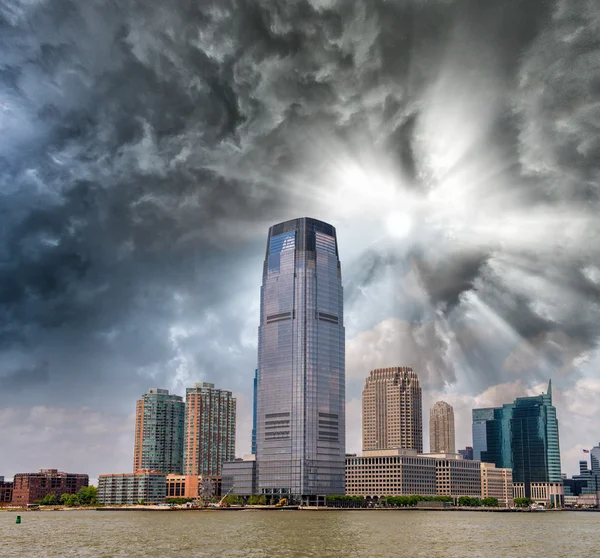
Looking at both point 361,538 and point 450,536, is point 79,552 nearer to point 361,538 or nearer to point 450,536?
point 361,538

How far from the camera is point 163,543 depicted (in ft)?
431

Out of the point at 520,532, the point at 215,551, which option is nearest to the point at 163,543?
the point at 215,551

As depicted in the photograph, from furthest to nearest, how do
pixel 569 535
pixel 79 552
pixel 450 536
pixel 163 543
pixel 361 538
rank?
pixel 569 535 < pixel 450 536 < pixel 361 538 < pixel 163 543 < pixel 79 552

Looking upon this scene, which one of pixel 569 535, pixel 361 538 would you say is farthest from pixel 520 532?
pixel 361 538

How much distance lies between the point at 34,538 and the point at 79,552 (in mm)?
38574

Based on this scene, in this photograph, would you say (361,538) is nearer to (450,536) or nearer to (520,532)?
(450,536)

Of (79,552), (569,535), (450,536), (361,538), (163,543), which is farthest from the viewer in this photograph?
(569,535)

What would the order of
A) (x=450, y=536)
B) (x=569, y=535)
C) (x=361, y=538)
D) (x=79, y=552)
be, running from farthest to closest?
1. (x=569, y=535)
2. (x=450, y=536)
3. (x=361, y=538)
4. (x=79, y=552)

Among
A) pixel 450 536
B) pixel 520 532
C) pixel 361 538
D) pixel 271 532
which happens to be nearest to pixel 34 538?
pixel 271 532

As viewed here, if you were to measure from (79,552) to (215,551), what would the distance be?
781 inches

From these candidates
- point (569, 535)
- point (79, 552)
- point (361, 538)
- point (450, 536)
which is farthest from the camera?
point (569, 535)

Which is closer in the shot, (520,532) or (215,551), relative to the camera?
(215,551)

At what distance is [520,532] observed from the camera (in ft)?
590

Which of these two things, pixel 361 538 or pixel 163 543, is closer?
pixel 163 543
